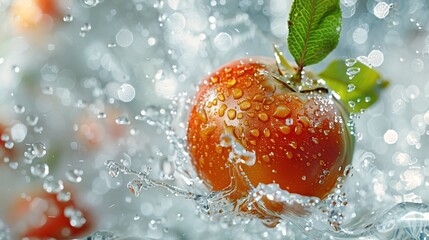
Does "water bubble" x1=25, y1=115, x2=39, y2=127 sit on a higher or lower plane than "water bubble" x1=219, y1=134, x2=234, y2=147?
lower

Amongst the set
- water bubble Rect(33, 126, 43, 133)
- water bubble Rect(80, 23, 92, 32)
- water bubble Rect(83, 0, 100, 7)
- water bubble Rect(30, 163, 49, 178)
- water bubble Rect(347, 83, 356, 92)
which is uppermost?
water bubble Rect(347, 83, 356, 92)

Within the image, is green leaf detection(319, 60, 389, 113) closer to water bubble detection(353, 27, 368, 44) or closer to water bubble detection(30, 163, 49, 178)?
water bubble detection(30, 163, 49, 178)

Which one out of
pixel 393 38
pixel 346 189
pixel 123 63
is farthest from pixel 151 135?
pixel 393 38

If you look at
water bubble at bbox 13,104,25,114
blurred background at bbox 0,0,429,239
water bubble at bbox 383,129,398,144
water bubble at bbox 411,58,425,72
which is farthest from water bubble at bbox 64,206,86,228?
water bubble at bbox 411,58,425,72

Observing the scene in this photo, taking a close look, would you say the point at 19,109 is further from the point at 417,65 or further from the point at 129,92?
the point at 417,65

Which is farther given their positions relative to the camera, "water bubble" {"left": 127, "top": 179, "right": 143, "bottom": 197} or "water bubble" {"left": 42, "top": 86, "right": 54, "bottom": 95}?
"water bubble" {"left": 42, "top": 86, "right": 54, "bottom": 95}
